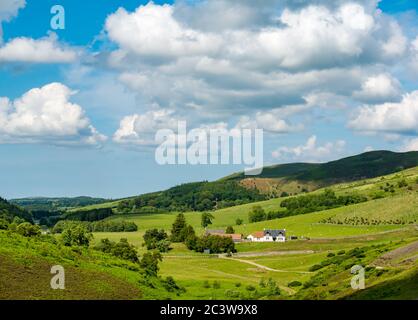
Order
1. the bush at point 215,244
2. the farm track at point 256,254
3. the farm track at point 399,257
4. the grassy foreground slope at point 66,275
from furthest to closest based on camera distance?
1. the bush at point 215,244
2. the farm track at point 256,254
3. the farm track at point 399,257
4. the grassy foreground slope at point 66,275

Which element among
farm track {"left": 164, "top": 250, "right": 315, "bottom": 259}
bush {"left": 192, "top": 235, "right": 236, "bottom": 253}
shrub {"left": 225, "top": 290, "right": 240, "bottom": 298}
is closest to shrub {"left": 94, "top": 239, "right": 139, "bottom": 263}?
shrub {"left": 225, "top": 290, "right": 240, "bottom": 298}

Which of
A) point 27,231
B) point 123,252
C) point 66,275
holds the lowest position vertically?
point 123,252

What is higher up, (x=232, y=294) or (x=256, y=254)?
(x=232, y=294)

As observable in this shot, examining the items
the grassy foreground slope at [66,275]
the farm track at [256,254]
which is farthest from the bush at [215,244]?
the grassy foreground slope at [66,275]

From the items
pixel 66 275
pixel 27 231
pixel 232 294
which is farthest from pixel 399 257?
pixel 27 231

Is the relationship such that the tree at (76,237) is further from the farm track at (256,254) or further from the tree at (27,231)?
the farm track at (256,254)

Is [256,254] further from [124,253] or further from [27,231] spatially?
[27,231]

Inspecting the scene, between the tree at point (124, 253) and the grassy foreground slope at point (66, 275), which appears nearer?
the grassy foreground slope at point (66, 275)

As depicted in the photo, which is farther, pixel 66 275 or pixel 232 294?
pixel 232 294

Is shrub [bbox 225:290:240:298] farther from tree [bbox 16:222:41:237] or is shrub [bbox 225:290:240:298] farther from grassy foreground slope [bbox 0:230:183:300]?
tree [bbox 16:222:41:237]

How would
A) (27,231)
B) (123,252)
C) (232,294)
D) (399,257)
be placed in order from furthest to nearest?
(123,252), (27,231), (232,294), (399,257)

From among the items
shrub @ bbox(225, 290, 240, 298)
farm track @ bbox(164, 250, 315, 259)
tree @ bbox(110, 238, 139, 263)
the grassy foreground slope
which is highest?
the grassy foreground slope

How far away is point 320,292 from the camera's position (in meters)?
65.3
